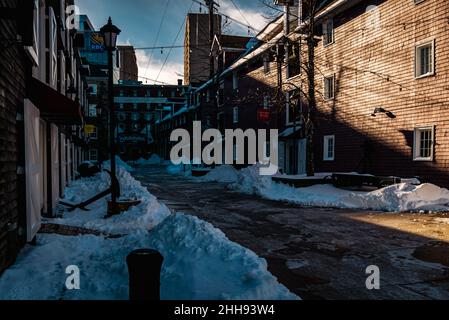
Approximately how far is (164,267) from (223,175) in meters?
23.2

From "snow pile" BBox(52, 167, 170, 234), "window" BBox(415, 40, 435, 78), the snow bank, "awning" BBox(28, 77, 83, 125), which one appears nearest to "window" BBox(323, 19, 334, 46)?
"window" BBox(415, 40, 435, 78)

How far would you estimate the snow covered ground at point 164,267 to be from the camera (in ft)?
15.4

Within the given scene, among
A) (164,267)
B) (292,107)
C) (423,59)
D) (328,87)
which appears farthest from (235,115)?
(164,267)

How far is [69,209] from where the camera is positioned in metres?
12.0

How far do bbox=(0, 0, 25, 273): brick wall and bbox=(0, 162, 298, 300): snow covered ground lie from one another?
53 centimetres

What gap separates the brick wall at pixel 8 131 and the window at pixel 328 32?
18.7 meters

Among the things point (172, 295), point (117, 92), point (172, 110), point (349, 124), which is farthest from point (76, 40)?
point (117, 92)

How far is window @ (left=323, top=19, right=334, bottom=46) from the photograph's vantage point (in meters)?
21.9

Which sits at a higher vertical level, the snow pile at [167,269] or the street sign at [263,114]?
the street sign at [263,114]

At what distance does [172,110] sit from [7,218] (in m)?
60.7

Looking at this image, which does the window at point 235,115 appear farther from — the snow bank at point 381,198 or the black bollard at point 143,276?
the black bollard at point 143,276

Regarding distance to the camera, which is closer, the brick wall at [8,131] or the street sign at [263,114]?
the brick wall at [8,131]

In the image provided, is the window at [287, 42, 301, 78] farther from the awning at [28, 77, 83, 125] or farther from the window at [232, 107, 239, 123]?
the awning at [28, 77, 83, 125]

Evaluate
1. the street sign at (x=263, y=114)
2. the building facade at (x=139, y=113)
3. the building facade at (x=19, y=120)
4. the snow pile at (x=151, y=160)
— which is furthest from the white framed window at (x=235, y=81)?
the building facade at (x=139, y=113)
